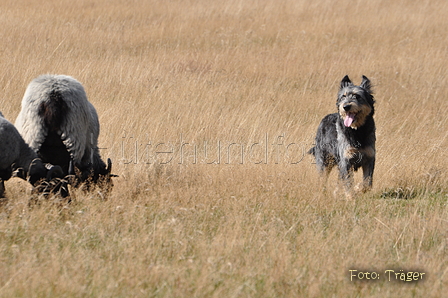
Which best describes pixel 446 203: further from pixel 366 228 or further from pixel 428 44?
pixel 428 44

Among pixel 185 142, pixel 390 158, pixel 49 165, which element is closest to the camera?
pixel 49 165

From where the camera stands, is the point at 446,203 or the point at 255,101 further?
the point at 255,101

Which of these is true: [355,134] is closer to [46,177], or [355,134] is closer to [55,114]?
[55,114]

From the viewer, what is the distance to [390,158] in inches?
352

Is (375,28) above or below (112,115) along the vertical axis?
above

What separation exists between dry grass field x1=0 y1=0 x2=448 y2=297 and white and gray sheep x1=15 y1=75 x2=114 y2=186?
1.80 ft

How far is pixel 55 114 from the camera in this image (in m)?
6.53

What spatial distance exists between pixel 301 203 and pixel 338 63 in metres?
8.42

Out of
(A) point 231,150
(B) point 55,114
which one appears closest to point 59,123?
(B) point 55,114

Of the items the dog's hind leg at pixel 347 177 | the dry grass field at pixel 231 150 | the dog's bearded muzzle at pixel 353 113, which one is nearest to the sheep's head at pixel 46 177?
the dry grass field at pixel 231 150

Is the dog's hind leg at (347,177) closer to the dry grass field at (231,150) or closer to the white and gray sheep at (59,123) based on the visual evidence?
the dry grass field at (231,150)

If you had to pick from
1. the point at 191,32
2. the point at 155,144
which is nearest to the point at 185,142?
the point at 155,144

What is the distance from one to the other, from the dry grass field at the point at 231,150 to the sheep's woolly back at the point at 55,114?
65 centimetres

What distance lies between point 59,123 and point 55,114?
0.12 meters
